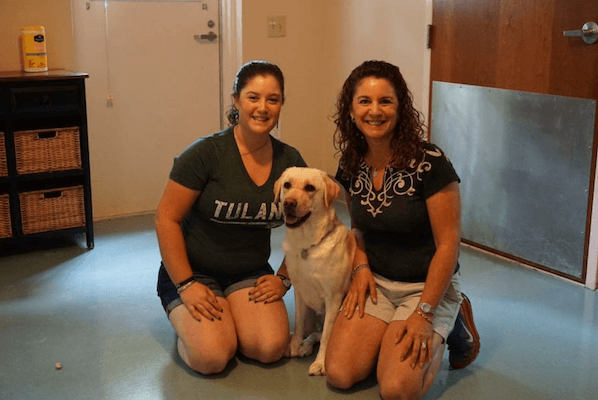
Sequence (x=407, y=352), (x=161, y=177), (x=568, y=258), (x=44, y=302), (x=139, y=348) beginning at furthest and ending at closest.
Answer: (x=161, y=177), (x=568, y=258), (x=44, y=302), (x=139, y=348), (x=407, y=352)

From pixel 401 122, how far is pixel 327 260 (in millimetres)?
491

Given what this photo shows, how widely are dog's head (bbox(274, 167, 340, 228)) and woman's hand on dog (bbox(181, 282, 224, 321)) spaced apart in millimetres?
382

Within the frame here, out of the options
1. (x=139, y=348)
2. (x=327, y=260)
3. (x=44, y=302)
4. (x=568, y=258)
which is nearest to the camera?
(x=327, y=260)

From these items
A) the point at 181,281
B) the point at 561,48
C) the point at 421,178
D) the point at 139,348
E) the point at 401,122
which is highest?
the point at 561,48

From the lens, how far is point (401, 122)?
8.09ft

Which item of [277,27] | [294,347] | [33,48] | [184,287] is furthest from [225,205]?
[277,27]

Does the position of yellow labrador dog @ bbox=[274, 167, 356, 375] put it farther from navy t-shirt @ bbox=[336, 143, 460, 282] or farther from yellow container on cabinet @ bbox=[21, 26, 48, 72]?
yellow container on cabinet @ bbox=[21, 26, 48, 72]

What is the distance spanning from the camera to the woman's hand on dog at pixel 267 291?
2.71 meters

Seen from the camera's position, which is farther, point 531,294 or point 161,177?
point 161,177

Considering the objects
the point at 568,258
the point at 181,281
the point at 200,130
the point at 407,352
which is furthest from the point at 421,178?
the point at 200,130

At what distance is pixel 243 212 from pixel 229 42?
220cm

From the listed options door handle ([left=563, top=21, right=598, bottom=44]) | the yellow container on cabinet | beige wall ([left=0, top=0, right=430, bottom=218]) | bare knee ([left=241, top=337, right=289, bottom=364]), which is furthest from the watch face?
the yellow container on cabinet

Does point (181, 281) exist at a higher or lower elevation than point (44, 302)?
higher

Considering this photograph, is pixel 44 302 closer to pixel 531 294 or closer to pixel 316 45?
pixel 531 294
